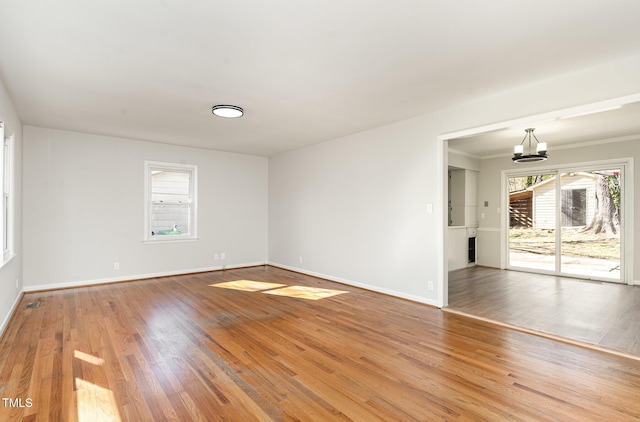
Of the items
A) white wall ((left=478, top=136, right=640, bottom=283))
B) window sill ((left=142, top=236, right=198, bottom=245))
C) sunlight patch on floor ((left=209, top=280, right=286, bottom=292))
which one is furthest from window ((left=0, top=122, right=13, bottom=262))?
white wall ((left=478, top=136, right=640, bottom=283))

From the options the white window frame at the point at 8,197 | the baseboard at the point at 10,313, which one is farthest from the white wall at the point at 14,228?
the white window frame at the point at 8,197

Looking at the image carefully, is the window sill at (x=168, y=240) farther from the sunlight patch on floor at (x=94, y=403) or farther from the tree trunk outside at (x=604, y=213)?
the tree trunk outside at (x=604, y=213)

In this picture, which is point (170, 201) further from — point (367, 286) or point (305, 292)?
point (367, 286)

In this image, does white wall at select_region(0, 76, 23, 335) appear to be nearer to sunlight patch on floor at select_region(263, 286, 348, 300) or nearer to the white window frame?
the white window frame

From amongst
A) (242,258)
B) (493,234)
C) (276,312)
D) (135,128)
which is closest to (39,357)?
(276,312)

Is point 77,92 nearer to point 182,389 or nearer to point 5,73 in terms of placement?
point 5,73

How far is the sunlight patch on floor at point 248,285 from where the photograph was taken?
524 cm

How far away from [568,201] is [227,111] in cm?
660

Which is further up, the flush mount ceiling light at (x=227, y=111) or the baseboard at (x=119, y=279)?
the flush mount ceiling light at (x=227, y=111)

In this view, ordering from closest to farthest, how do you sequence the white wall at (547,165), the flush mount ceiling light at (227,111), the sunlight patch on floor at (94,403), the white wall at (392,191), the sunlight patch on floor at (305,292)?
the sunlight patch on floor at (94,403) → the white wall at (392,191) → the flush mount ceiling light at (227,111) → the sunlight patch on floor at (305,292) → the white wall at (547,165)

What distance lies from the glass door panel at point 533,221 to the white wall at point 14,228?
27.6 ft

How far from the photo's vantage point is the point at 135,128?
16.8 ft

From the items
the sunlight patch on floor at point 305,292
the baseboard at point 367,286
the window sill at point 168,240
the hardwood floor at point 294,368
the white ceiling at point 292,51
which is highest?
the white ceiling at point 292,51

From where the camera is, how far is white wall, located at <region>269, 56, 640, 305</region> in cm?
324
